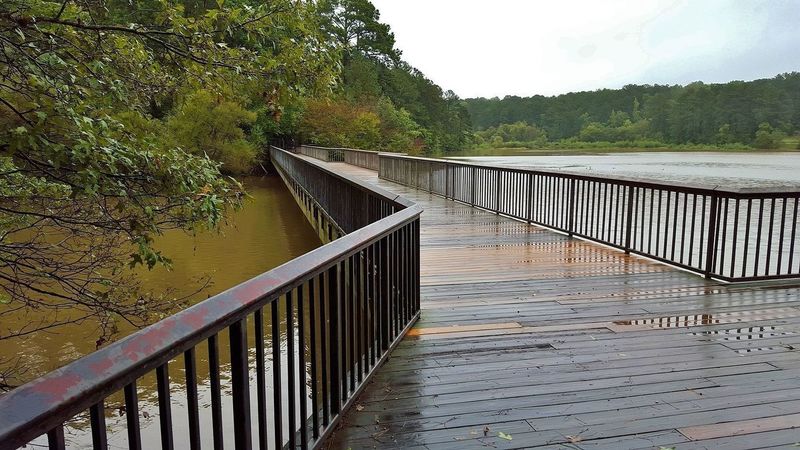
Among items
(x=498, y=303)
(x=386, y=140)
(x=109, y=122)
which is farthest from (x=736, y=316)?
(x=386, y=140)

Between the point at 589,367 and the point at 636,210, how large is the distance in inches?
206

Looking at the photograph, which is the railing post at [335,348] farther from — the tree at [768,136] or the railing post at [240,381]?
the tree at [768,136]

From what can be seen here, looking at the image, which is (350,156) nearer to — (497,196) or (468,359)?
(497,196)

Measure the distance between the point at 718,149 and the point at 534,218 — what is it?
262 feet

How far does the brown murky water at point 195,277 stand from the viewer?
6.93 metres

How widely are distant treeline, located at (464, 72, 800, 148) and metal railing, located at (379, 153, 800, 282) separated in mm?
58629

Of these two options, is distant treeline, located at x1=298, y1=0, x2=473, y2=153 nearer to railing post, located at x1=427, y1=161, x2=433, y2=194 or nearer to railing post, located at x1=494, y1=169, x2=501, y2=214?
railing post, located at x1=427, y1=161, x2=433, y2=194

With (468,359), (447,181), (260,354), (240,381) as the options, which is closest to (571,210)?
(468,359)

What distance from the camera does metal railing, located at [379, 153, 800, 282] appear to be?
20.2 feet

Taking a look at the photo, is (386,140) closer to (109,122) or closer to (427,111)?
(427,111)

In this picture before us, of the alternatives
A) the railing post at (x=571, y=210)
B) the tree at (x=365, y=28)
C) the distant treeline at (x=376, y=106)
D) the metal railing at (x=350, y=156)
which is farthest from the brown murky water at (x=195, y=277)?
the tree at (x=365, y=28)

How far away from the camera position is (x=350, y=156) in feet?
111

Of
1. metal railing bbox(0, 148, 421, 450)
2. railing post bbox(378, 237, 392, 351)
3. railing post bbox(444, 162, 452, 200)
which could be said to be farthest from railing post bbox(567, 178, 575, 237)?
railing post bbox(444, 162, 452, 200)

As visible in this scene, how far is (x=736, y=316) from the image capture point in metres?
4.89
